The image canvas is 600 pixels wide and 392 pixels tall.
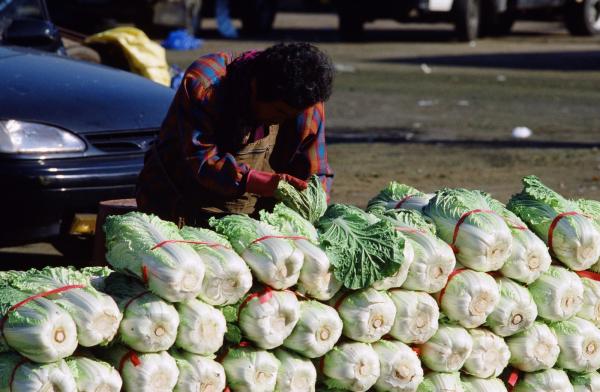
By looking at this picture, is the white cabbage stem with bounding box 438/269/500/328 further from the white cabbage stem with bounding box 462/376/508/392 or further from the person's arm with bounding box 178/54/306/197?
the person's arm with bounding box 178/54/306/197

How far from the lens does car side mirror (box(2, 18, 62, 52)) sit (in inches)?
296

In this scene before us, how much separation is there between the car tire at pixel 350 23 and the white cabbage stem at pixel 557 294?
19348mm

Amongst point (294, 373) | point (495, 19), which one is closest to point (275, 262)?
point (294, 373)

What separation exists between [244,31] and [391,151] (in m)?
14.4

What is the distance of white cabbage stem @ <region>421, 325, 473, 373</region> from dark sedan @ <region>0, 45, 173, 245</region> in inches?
101

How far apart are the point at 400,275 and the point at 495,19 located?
68.5ft

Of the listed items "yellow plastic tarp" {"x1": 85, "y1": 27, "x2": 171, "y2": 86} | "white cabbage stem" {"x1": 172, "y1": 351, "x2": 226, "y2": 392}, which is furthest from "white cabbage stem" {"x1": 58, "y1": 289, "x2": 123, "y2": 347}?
"yellow plastic tarp" {"x1": 85, "y1": 27, "x2": 171, "y2": 86}

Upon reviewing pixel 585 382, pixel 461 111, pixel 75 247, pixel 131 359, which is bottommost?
pixel 461 111

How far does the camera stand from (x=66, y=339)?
3182 millimetres

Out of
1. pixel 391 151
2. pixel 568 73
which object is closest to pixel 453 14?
pixel 568 73

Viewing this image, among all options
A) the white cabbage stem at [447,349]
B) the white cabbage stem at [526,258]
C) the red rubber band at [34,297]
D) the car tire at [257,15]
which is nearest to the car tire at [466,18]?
the car tire at [257,15]

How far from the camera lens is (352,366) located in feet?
12.2

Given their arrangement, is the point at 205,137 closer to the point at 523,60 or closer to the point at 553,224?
the point at 553,224

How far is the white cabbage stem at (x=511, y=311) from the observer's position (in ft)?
12.9
